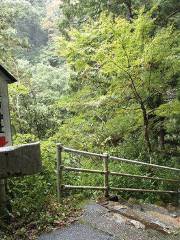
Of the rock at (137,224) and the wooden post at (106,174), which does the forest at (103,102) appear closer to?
the wooden post at (106,174)

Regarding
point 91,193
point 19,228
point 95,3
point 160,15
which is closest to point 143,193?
point 91,193

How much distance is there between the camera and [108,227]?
580cm

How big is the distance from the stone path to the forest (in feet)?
0.94

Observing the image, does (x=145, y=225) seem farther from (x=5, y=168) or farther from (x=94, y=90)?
(x=94, y=90)

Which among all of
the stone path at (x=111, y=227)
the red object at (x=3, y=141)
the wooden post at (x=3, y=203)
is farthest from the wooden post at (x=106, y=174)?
the wooden post at (x=3, y=203)

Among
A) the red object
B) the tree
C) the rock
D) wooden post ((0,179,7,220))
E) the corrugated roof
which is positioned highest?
the tree

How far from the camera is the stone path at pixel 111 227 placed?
5355mm

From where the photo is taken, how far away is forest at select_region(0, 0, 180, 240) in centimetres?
653

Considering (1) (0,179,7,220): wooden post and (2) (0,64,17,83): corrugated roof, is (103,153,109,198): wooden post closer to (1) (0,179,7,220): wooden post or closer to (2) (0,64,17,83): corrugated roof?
(2) (0,64,17,83): corrugated roof

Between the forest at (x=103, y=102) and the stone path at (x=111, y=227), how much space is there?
286mm

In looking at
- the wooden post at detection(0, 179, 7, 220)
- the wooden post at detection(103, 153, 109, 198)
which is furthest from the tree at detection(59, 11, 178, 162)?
the wooden post at detection(0, 179, 7, 220)

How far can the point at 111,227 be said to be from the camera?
5809 mm

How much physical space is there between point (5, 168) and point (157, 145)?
1088cm

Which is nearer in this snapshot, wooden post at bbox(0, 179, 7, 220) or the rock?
wooden post at bbox(0, 179, 7, 220)
